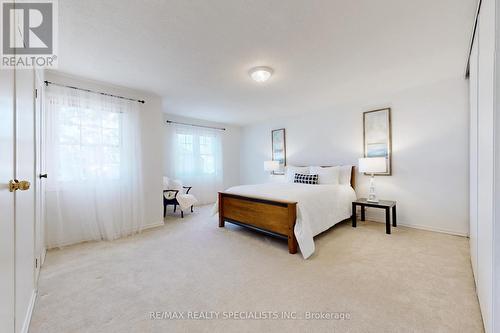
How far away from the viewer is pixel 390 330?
1.38m

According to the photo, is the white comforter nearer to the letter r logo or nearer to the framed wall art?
the framed wall art

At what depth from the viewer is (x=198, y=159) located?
557 centimetres

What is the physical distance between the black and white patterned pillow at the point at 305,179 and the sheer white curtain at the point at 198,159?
241cm

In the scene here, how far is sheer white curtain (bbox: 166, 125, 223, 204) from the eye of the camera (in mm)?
5168

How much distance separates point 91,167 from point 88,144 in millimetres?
319

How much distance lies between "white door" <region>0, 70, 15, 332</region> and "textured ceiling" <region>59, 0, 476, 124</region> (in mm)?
1001

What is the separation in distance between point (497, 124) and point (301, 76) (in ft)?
7.14

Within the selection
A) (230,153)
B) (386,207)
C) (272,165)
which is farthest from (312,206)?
(230,153)

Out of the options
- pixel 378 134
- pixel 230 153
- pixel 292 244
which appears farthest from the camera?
pixel 230 153

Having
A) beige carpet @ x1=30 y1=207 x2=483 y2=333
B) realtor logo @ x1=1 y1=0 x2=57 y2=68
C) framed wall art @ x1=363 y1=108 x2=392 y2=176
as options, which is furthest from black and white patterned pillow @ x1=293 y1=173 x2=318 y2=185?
realtor logo @ x1=1 y1=0 x2=57 y2=68

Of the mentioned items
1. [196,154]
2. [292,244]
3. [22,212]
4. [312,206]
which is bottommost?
[292,244]

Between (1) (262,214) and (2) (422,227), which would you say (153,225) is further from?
(2) (422,227)

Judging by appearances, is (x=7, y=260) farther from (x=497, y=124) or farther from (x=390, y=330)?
(x=497, y=124)

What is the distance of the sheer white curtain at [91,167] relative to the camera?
Answer: 2758mm
